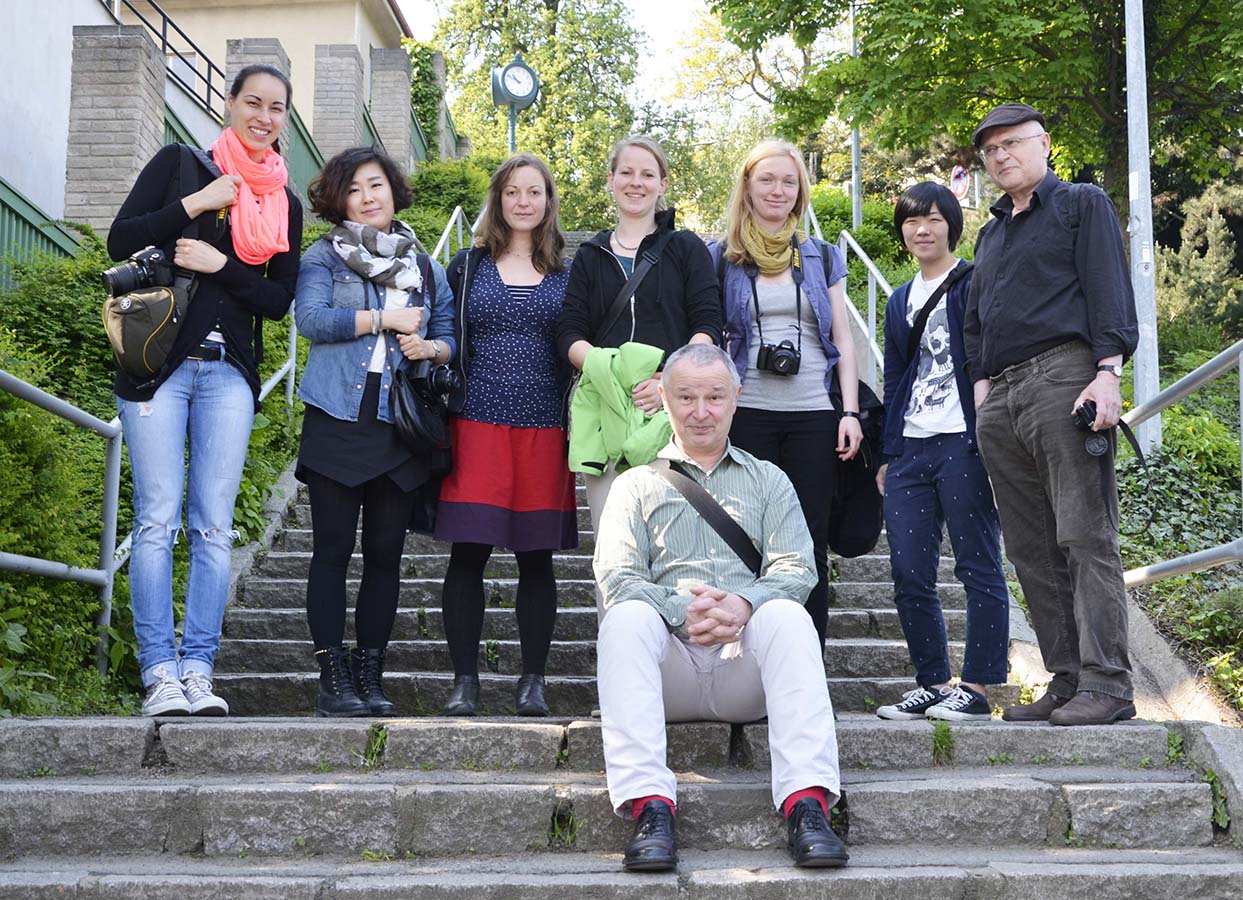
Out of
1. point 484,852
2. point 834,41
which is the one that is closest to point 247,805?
point 484,852

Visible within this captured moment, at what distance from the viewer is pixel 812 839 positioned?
3059mm

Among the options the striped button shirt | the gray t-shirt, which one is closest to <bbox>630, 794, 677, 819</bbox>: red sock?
the striped button shirt

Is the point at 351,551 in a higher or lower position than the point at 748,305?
lower

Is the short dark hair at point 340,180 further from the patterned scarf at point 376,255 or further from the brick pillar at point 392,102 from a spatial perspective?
the brick pillar at point 392,102

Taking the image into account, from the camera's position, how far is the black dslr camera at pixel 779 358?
4258 millimetres

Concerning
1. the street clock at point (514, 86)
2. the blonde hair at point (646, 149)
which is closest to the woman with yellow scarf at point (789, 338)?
the blonde hair at point (646, 149)

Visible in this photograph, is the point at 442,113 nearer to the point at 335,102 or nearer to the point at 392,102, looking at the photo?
the point at 392,102

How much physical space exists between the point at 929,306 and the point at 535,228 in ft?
4.65

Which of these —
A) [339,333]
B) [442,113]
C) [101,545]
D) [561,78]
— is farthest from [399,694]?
[561,78]

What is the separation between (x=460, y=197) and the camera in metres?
18.1

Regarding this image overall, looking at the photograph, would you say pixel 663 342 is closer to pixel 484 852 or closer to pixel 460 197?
pixel 484 852

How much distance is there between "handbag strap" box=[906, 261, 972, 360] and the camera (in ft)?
14.6

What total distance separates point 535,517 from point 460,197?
47.7ft

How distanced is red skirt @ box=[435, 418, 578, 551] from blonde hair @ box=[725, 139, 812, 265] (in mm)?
910
